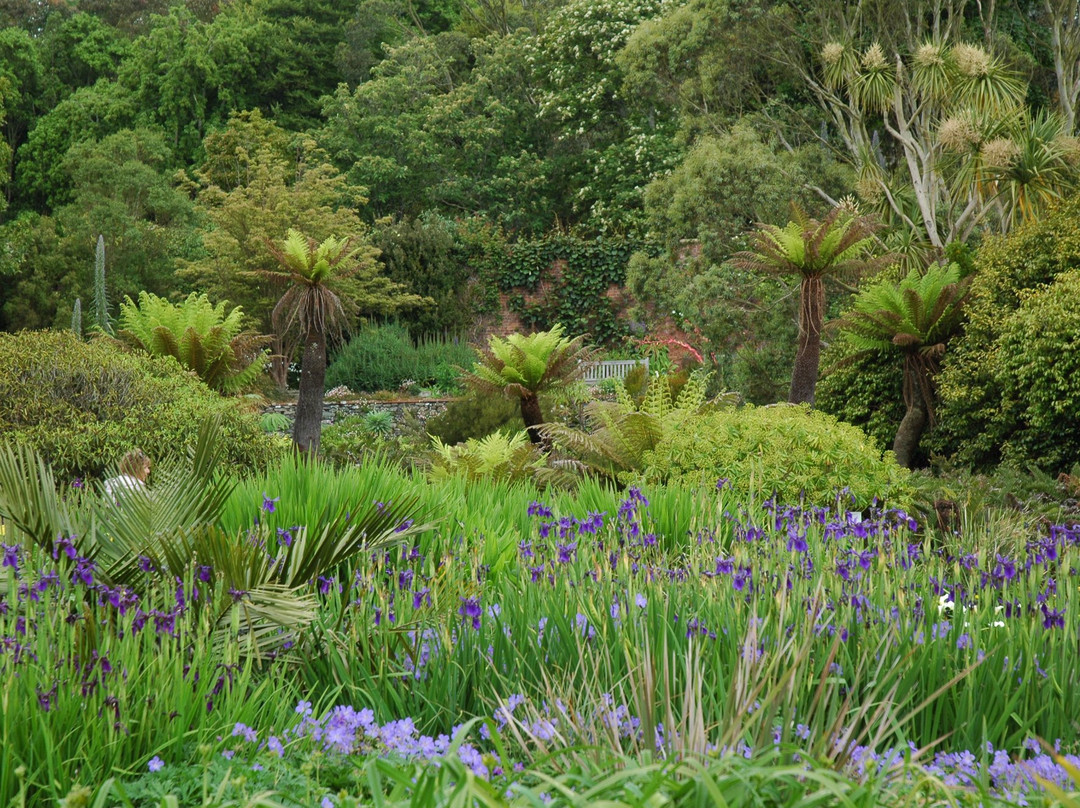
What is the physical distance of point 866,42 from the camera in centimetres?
1697

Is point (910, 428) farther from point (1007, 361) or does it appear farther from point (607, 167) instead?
point (607, 167)

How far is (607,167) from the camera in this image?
2375 cm

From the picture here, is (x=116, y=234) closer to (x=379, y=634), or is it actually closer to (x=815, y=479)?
(x=815, y=479)

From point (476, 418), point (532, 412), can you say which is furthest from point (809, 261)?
point (476, 418)

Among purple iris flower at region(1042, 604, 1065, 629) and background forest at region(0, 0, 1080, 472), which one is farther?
background forest at region(0, 0, 1080, 472)

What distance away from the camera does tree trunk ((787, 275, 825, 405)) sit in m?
9.27

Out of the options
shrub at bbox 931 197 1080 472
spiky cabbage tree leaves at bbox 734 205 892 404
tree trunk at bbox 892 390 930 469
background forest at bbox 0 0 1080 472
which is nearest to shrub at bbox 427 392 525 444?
spiky cabbage tree leaves at bbox 734 205 892 404

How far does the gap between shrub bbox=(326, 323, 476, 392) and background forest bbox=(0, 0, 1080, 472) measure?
1973mm

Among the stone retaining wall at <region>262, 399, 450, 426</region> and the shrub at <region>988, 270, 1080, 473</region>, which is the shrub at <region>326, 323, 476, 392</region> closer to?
the stone retaining wall at <region>262, 399, 450, 426</region>

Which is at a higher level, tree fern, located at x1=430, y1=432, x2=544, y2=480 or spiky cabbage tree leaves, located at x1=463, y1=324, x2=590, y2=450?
spiky cabbage tree leaves, located at x1=463, y1=324, x2=590, y2=450

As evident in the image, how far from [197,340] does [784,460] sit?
7680 mm

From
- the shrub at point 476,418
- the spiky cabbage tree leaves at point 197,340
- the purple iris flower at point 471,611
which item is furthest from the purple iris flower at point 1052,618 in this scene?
the spiky cabbage tree leaves at point 197,340

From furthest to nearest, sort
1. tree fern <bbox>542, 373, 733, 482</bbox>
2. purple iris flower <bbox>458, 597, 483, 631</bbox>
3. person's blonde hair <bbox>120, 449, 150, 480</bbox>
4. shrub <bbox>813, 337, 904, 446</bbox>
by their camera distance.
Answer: shrub <bbox>813, 337, 904, 446</bbox> → tree fern <bbox>542, 373, 733, 482</bbox> → person's blonde hair <bbox>120, 449, 150, 480</bbox> → purple iris flower <bbox>458, 597, 483, 631</bbox>

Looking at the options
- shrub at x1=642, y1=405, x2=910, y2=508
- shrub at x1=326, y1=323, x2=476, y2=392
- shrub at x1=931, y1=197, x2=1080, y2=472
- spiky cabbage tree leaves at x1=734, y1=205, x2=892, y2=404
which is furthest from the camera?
shrub at x1=326, y1=323, x2=476, y2=392
